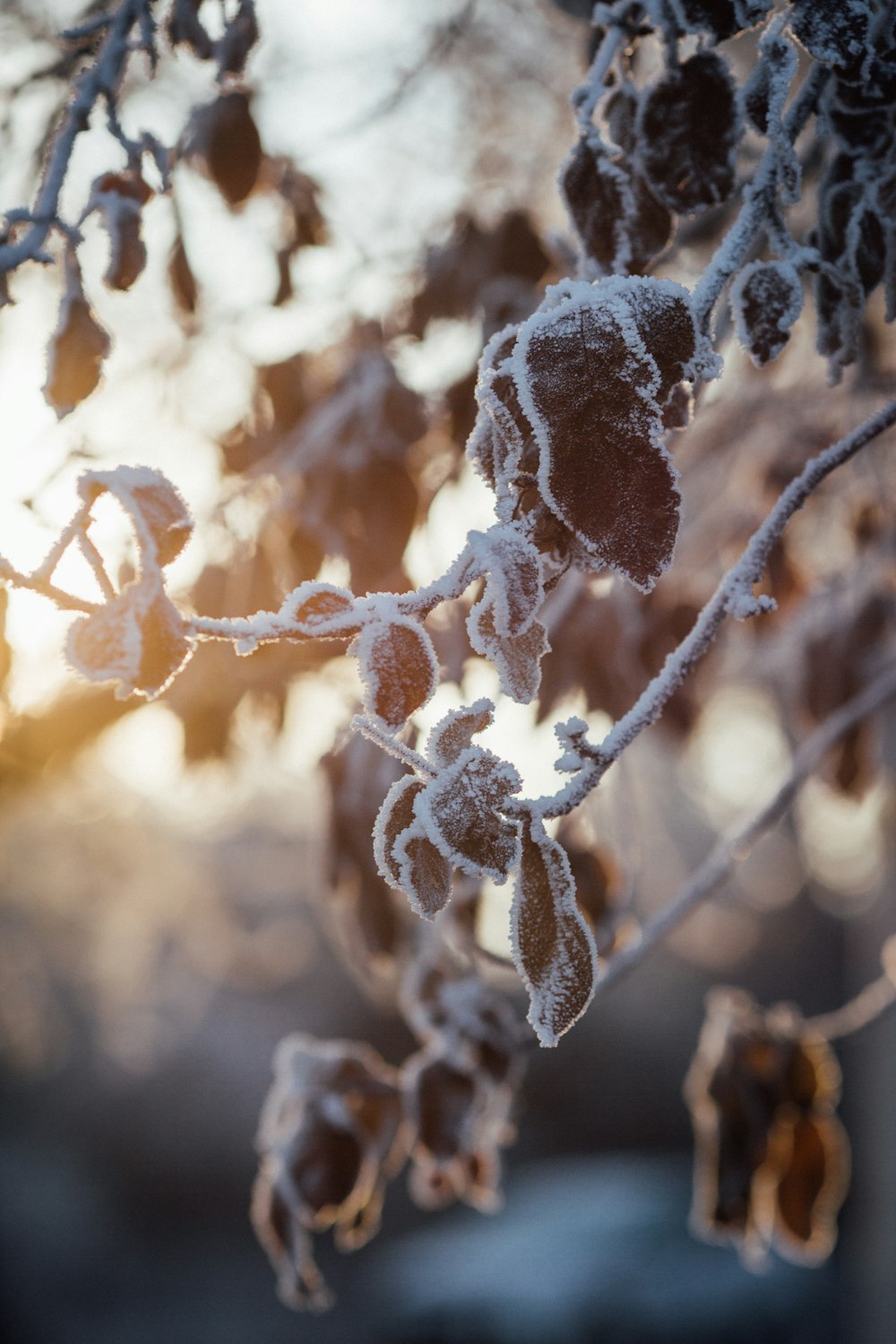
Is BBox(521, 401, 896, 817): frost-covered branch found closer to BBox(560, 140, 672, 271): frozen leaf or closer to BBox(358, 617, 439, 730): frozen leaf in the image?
BBox(358, 617, 439, 730): frozen leaf

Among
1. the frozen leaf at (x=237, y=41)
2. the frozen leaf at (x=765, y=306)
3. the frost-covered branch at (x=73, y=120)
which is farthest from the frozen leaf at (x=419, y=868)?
the frozen leaf at (x=237, y=41)

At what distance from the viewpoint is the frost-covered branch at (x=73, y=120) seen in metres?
0.80

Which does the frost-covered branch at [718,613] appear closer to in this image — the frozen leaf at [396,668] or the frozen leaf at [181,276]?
the frozen leaf at [396,668]

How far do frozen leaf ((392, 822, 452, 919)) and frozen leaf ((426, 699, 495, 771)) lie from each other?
5 centimetres

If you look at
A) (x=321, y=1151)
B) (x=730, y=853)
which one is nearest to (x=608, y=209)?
(x=730, y=853)

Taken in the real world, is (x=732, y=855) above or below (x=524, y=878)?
below

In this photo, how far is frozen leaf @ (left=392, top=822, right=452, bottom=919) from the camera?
66 centimetres

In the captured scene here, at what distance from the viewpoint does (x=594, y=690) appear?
5.53 ft

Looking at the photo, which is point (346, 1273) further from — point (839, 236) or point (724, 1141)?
point (839, 236)

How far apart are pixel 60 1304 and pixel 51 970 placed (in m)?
4.72

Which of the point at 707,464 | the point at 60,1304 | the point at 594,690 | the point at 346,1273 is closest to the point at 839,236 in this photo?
the point at 594,690

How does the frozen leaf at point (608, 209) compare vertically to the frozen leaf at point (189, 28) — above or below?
below

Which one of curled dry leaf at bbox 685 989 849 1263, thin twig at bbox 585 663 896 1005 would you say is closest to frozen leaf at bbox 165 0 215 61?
thin twig at bbox 585 663 896 1005

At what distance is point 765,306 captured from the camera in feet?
2.52
